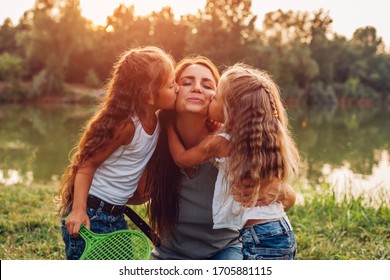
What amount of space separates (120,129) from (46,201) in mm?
2583

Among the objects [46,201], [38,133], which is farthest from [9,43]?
[46,201]

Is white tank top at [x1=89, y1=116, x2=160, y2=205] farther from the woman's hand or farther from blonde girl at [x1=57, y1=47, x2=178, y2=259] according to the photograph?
the woman's hand

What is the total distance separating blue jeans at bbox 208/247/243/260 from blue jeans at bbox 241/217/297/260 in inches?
12.4

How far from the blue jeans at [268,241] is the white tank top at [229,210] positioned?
42mm

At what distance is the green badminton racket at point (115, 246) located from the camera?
2.00 meters

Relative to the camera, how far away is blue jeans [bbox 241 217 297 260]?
1957mm

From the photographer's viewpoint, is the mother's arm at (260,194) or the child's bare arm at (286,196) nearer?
the mother's arm at (260,194)

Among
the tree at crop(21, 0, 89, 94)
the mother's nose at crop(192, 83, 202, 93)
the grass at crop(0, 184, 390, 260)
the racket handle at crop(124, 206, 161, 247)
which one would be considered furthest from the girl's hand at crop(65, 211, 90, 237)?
the tree at crop(21, 0, 89, 94)

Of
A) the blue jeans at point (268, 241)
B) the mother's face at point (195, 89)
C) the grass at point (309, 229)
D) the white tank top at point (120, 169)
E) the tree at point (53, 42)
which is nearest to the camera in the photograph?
the blue jeans at point (268, 241)

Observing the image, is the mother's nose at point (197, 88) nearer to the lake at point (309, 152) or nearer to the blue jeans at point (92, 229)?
the blue jeans at point (92, 229)

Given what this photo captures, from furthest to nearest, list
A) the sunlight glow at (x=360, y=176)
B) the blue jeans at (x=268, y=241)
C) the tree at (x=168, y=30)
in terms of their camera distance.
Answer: the tree at (x=168, y=30)
the sunlight glow at (x=360, y=176)
the blue jeans at (x=268, y=241)

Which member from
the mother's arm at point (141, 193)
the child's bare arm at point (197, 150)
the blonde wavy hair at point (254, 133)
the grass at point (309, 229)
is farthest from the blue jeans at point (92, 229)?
the grass at point (309, 229)

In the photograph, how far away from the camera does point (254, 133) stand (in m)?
1.97

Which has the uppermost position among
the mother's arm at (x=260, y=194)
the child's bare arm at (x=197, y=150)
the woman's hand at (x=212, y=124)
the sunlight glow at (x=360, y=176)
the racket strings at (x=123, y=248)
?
the woman's hand at (x=212, y=124)
